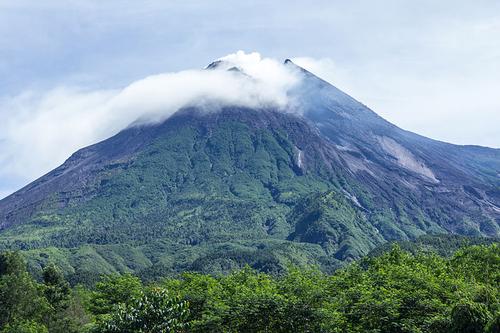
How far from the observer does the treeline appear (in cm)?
3647

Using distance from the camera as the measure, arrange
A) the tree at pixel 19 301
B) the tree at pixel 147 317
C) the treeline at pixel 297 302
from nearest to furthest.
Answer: the tree at pixel 147 317 → the treeline at pixel 297 302 → the tree at pixel 19 301

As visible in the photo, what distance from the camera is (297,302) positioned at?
43.2m

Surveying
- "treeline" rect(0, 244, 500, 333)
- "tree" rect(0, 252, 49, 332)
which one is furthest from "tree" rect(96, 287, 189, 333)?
"tree" rect(0, 252, 49, 332)

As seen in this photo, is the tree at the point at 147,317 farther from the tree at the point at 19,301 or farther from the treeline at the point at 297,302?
the tree at the point at 19,301

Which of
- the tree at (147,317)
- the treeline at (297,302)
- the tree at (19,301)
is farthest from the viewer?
the tree at (19,301)

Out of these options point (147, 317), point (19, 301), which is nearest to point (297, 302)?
point (147, 317)

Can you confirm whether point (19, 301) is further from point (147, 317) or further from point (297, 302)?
point (297, 302)

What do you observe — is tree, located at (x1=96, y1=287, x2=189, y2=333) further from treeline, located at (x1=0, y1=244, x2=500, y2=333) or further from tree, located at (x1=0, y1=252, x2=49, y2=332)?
tree, located at (x1=0, y1=252, x2=49, y2=332)

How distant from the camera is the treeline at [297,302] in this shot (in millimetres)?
36469

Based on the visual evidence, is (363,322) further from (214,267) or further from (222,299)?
(214,267)

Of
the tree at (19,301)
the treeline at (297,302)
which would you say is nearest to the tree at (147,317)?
the treeline at (297,302)

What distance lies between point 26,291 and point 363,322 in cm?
3282

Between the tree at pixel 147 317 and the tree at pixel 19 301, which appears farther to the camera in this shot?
the tree at pixel 19 301

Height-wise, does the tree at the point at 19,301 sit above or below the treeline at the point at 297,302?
above
